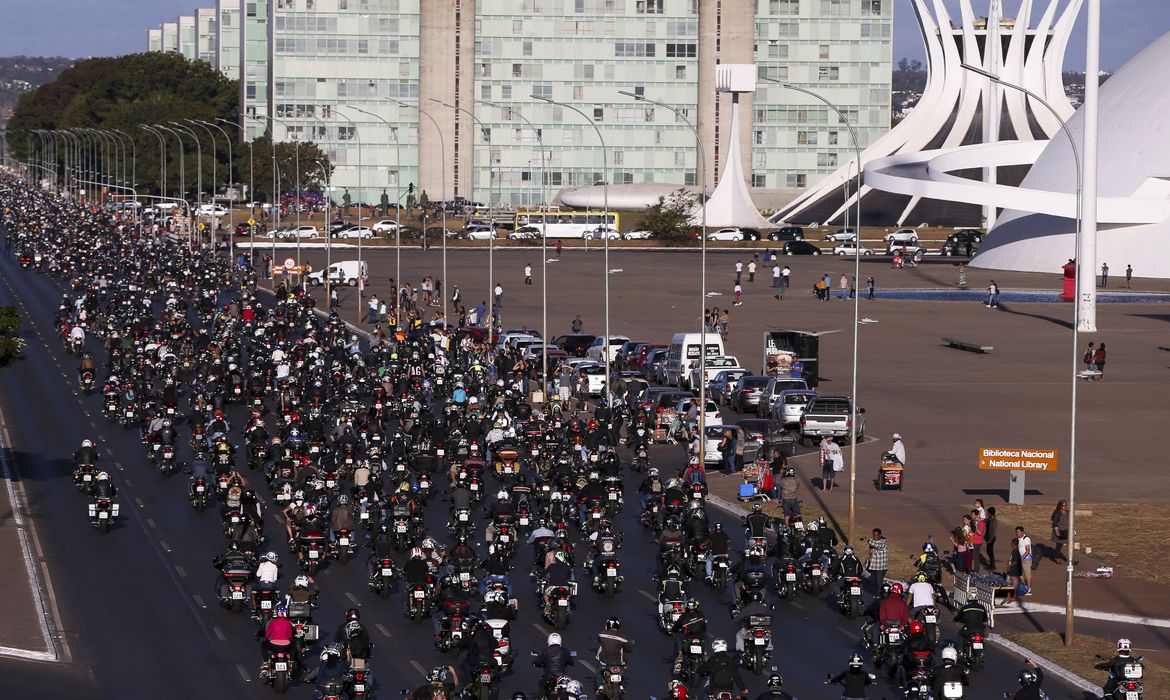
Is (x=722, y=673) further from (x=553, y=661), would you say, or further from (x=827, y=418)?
(x=827, y=418)

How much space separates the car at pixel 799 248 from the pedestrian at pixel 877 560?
101 metres

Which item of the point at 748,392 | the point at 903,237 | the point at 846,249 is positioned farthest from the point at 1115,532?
the point at 903,237

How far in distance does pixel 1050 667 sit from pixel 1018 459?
11024 millimetres

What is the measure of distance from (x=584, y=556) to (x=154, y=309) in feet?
174

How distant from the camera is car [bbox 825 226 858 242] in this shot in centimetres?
13712

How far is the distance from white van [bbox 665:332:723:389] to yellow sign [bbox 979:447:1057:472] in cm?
2012

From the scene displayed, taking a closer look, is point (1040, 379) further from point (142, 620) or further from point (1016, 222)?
point (1016, 222)

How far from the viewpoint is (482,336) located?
6650cm

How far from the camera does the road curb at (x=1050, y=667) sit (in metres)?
24.4

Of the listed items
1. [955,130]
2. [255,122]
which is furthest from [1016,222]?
[255,122]

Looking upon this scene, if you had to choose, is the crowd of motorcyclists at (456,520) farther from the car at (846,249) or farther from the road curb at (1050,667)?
the car at (846,249)

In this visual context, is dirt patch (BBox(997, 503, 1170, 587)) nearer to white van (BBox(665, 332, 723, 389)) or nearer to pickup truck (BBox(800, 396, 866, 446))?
pickup truck (BBox(800, 396, 866, 446))

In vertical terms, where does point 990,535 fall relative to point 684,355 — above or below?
below

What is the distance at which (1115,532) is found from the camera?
34.7 m
